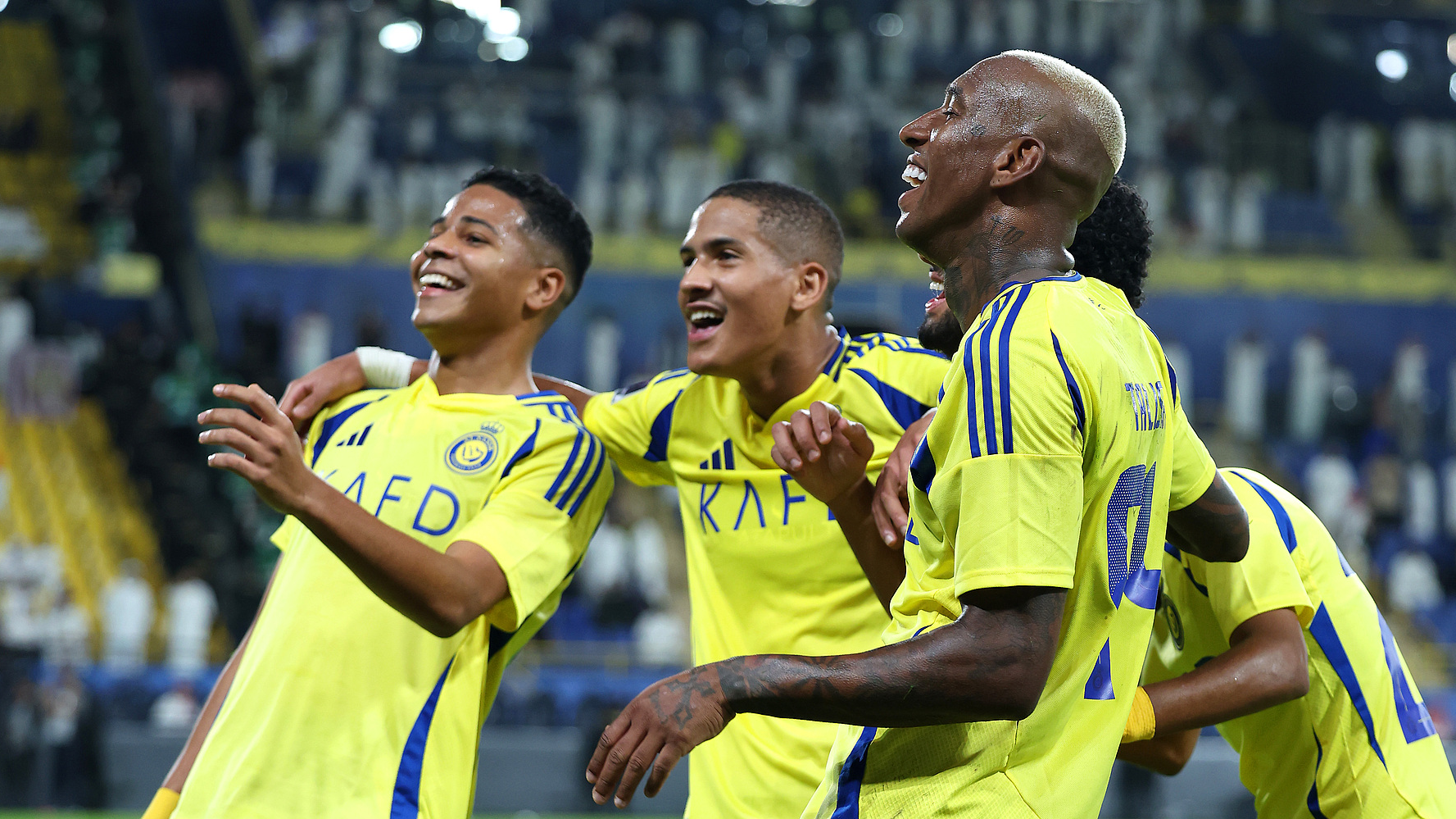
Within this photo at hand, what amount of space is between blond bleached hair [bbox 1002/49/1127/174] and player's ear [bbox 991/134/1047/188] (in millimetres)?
103

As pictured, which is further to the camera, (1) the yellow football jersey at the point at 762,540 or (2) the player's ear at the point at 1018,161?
(1) the yellow football jersey at the point at 762,540

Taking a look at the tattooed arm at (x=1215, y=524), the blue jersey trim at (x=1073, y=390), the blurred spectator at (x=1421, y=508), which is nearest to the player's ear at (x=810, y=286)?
the tattooed arm at (x=1215, y=524)

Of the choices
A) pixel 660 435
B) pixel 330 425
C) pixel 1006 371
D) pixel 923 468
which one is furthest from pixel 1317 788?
pixel 330 425

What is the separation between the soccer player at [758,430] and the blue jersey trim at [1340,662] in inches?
37.3

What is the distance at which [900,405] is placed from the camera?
10.8 feet

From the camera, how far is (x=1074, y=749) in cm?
202

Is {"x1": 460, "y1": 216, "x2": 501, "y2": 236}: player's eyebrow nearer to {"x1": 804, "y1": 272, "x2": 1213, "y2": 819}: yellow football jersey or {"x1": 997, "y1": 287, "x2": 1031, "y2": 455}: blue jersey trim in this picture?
{"x1": 804, "y1": 272, "x2": 1213, "y2": 819}: yellow football jersey

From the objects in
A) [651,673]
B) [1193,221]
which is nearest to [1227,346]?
[1193,221]

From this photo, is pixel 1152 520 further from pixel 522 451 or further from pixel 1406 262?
pixel 1406 262

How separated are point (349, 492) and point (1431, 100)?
23787mm

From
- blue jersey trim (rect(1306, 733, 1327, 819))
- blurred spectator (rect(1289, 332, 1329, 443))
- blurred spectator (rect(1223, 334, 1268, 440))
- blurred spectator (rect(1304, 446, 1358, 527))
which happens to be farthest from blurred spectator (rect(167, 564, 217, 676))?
blurred spectator (rect(1289, 332, 1329, 443))

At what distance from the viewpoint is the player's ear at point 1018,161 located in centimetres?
211

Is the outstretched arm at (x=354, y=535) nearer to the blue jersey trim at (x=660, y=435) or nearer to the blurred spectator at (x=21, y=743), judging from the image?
the blue jersey trim at (x=660, y=435)

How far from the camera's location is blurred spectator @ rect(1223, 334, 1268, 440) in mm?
18484
